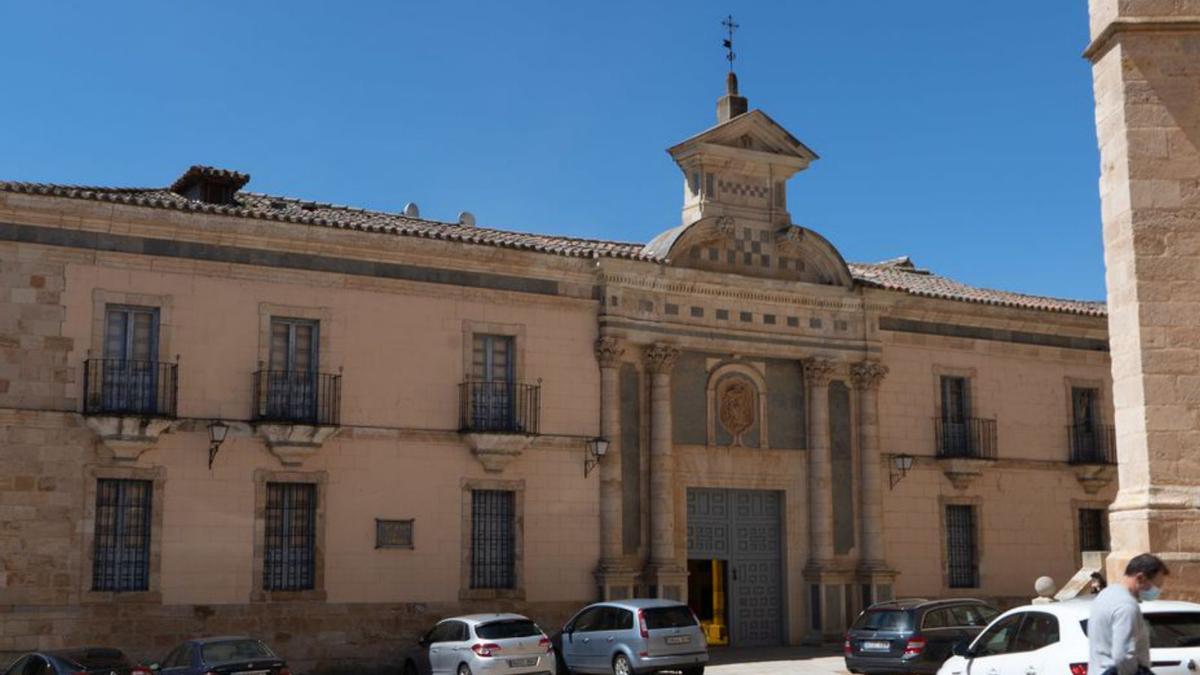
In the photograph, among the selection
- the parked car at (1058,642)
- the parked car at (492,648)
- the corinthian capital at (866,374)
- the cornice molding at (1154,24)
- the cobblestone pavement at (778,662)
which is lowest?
the cobblestone pavement at (778,662)

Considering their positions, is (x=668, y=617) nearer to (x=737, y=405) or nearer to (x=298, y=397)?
(x=298, y=397)

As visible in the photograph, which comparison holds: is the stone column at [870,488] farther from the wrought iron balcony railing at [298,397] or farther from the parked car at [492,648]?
the wrought iron balcony railing at [298,397]

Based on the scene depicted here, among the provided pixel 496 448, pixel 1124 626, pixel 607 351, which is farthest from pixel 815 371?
pixel 1124 626

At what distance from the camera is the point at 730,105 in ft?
102

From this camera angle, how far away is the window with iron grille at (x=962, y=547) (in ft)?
105

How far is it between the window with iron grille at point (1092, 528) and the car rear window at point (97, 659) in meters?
22.0

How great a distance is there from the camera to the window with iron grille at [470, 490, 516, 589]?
26766 millimetres

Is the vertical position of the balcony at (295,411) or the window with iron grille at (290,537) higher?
the balcony at (295,411)

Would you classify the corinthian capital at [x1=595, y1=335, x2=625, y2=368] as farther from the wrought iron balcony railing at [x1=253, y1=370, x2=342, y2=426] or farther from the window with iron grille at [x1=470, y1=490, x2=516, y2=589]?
the wrought iron balcony railing at [x1=253, y1=370, x2=342, y2=426]

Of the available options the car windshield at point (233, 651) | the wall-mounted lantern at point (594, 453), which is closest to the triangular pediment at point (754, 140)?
the wall-mounted lantern at point (594, 453)

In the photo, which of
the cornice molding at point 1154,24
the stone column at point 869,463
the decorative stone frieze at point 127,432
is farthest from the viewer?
the stone column at point 869,463

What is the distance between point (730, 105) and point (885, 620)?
12.1 m

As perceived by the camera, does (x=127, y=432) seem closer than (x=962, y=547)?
Yes

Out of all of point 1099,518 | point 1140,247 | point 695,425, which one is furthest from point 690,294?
point 1140,247
